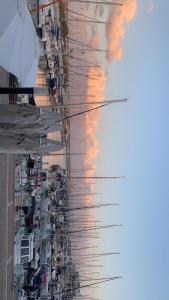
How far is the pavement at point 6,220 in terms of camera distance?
60.1 ft

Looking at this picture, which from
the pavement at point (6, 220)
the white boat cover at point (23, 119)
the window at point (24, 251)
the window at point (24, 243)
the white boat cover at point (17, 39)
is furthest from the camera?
the window at point (24, 243)

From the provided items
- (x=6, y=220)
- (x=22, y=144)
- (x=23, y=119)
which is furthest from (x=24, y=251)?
(x=23, y=119)

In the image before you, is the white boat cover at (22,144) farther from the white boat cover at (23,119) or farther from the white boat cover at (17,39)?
the white boat cover at (17,39)

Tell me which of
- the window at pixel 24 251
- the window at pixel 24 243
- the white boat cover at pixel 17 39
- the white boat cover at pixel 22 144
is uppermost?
the white boat cover at pixel 17 39

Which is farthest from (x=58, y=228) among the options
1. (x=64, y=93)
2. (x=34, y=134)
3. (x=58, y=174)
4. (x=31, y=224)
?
(x=34, y=134)

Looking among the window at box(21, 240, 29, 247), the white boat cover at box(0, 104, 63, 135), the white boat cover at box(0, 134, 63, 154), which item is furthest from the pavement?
the white boat cover at box(0, 104, 63, 135)

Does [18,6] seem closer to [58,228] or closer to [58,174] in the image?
[58,228]

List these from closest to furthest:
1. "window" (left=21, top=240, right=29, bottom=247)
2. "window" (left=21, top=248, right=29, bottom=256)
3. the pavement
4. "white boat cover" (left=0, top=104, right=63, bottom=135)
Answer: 1. "white boat cover" (left=0, top=104, right=63, bottom=135)
2. the pavement
3. "window" (left=21, top=248, right=29, bottom=256)
4. "window" (left=21, top=240, right=29, bottom=247)

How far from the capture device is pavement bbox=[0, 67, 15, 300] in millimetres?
18312

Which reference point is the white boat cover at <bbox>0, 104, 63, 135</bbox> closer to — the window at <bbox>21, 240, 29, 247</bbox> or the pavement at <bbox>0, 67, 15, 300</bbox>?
the pavement at <bbox>0, 67, 15, 300</bbox>

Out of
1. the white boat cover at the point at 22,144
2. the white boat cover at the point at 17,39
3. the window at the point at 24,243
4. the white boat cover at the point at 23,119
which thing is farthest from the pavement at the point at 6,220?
the white boat cover at the point at 23,119

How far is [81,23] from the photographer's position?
31.9 meters

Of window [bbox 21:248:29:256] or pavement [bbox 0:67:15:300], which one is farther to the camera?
window [bbox 21:248:29:256]

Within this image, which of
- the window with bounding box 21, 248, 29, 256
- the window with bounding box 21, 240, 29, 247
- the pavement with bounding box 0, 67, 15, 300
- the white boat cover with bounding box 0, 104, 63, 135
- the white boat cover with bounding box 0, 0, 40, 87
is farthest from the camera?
the window with bounding box 21, 240, 29, 247
